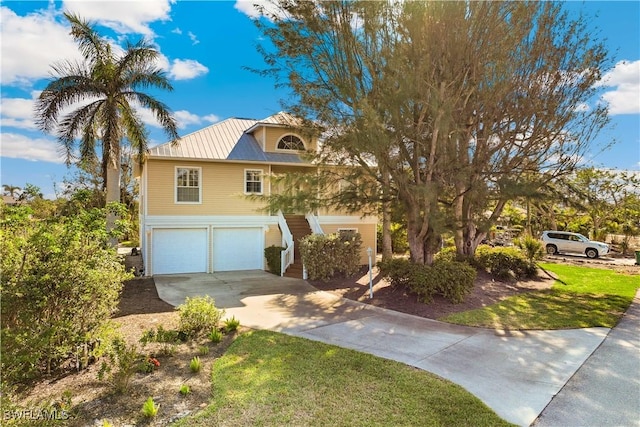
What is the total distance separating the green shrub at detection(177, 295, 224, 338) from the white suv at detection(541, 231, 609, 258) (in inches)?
1062

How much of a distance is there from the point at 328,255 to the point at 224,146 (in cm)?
759

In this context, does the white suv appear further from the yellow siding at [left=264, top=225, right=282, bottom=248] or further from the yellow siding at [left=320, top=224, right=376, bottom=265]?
the yellow siding at [left=264, top=225, right=282, bottom=248]

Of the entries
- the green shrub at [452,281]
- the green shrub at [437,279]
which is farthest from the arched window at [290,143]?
the green shrub at [452,281]

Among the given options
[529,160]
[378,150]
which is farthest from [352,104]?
[529,160]

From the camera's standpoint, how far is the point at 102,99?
52.0 feet

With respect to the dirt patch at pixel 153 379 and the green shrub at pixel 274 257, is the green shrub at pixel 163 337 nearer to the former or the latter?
the dirt patch at pixel 153 379

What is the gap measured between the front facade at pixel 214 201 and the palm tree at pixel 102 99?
1.33 meters

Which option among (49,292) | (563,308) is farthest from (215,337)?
(563,308)

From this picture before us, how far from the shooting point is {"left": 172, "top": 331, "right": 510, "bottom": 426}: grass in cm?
455

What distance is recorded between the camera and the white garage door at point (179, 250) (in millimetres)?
16188

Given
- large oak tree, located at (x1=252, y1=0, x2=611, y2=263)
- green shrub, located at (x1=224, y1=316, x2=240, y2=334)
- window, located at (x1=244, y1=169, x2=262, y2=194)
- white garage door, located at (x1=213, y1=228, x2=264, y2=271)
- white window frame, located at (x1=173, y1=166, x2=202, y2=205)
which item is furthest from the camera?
window, located at (x1=244, y1=169, x2=262, y2=194)

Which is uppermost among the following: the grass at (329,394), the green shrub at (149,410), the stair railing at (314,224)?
the stair railing at (314,224)

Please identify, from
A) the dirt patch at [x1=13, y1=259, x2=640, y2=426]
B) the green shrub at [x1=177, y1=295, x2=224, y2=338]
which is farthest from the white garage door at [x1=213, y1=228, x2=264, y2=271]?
the green shrub at [x1=177, y1=295, x2=224, y2=338]

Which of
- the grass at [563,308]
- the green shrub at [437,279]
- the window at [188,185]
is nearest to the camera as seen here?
the grass at [563,308]
